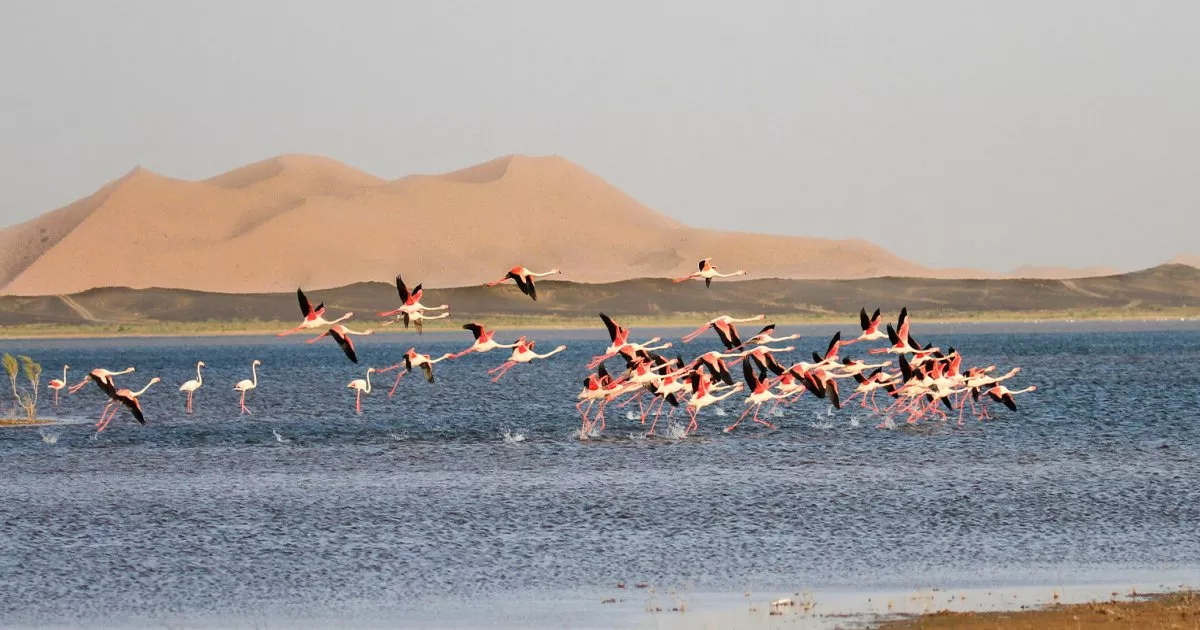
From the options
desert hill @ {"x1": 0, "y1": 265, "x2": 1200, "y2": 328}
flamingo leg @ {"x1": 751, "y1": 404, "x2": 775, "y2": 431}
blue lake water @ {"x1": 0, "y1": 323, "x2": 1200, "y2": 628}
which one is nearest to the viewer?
blue lake water @ {"x1": 0, "y1": 323, "x2": 1200, "y2": 628}

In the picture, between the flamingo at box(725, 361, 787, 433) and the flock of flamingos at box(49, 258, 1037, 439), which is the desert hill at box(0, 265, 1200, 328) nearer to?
the flamingo at box(725, 361, 787, 433)

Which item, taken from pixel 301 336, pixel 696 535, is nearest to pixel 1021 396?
pixel 696 535

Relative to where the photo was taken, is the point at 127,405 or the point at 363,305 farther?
the point at 363,305

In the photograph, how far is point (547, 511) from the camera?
2781cm

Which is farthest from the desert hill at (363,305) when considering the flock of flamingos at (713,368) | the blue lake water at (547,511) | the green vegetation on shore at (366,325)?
the flock of flamingos at (713,368)

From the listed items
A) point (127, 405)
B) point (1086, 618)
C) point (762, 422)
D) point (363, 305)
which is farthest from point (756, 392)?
point (363, 305)

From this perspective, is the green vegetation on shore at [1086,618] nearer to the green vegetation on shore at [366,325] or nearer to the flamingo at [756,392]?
the flamingo at [756,392]

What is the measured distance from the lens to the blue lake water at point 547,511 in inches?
810

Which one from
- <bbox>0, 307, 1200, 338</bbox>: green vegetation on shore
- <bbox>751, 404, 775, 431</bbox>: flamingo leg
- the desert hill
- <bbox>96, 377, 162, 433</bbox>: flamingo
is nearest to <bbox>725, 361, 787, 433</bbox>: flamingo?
<bbox>751, 404, 775, 431</bbox>: flamingo leg

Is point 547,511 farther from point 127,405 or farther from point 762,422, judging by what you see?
point 762,422

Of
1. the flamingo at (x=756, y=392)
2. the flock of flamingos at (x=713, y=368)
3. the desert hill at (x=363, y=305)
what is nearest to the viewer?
the flock of flamingos at (x=713, y=368)

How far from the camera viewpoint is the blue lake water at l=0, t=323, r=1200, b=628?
20.6 m

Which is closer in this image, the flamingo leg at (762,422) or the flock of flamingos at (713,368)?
the flock of flamingos at (713,368)

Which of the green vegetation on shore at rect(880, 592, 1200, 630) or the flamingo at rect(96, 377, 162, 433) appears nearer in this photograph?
the green vegetation on shore at rect(880, 592, 1200, 630)
